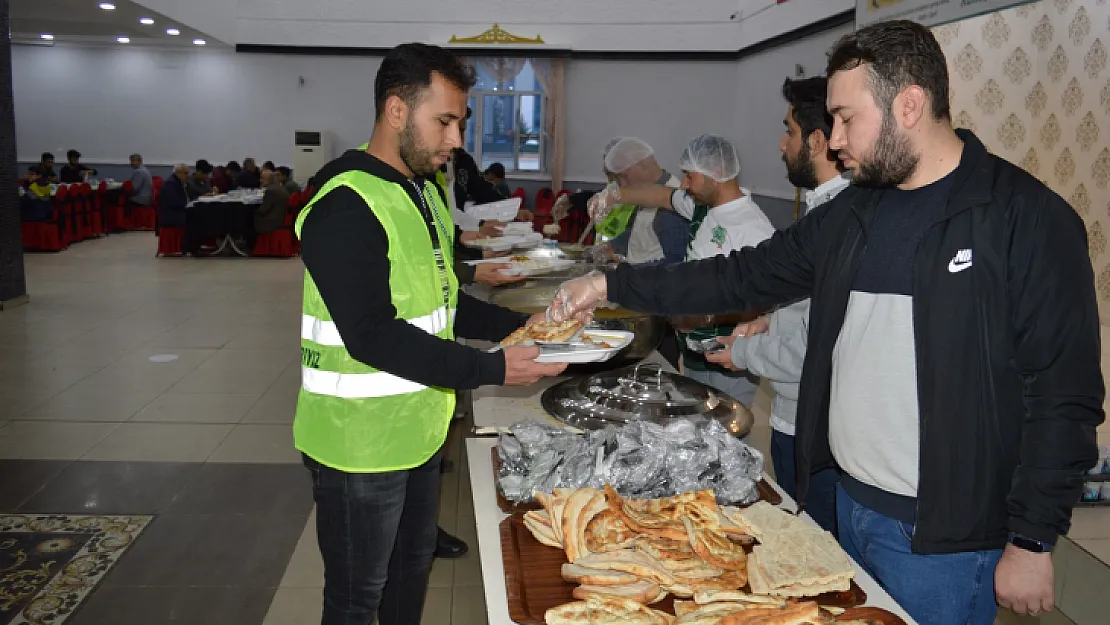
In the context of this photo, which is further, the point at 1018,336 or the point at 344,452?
the point at 344,452

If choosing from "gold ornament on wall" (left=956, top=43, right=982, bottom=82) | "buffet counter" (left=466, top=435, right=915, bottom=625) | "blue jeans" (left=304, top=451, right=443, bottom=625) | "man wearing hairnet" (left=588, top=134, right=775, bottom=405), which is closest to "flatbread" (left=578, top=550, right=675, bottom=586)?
"buffet counter" (left=466, top=435, right=915, bottom=625)

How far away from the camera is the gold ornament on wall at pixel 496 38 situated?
1416cm

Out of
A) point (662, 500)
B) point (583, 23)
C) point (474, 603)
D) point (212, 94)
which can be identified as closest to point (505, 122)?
point (583, 23)

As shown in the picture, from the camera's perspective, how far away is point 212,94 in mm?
15109

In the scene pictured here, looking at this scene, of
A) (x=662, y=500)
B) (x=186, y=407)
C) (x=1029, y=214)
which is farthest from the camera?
(x=186, y=407)

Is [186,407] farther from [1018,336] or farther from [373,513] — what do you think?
[1018,336]

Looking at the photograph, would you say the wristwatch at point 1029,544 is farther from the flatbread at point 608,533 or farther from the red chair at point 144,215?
the red chair at point 144,215

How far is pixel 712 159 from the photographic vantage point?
324 cm

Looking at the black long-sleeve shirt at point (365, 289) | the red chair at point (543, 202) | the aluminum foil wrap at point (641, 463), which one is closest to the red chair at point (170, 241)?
the red chair at point (543, 202)

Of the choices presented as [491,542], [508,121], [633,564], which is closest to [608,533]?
[633,564]

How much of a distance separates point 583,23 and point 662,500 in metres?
13.6

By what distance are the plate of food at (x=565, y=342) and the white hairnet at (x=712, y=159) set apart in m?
1.17

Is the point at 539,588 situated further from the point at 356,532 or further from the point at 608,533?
the point at 356,532

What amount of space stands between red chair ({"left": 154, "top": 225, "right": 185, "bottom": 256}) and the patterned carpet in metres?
8.46
